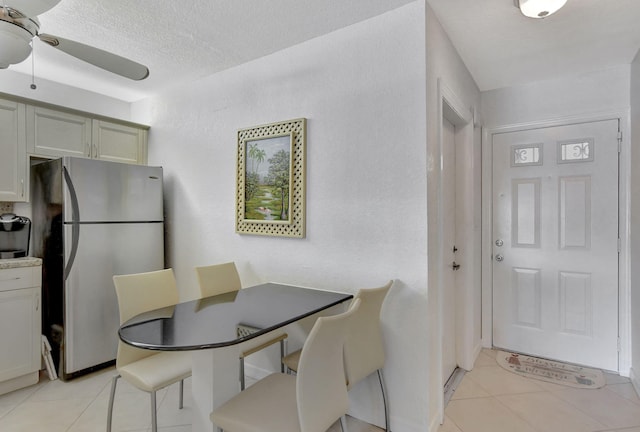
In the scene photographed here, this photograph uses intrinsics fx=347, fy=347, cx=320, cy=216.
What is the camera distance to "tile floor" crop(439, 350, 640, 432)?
2.10 meters

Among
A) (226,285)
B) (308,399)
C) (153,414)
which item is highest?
(226,285)

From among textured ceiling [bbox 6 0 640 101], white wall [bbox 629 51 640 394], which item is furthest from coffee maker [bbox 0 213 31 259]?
white wall [bbox 629 51 640 394]

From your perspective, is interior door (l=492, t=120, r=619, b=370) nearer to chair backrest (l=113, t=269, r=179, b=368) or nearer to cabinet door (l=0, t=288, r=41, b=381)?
chair backrest (l=113, t=269, r=179, b=368)

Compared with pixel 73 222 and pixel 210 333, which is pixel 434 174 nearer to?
pixel 210 333

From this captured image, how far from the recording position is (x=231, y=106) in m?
2.91

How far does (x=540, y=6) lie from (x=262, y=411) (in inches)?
91.4

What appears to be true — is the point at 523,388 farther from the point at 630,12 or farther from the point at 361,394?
the point at 630,12

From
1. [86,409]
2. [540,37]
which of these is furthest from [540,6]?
[86,409]

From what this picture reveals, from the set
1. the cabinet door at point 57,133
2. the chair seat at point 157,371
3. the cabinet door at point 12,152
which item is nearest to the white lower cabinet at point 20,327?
the cabinet door at point 12,152

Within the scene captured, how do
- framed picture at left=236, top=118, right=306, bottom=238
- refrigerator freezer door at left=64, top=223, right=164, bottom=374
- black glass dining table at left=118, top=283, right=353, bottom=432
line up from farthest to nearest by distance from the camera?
refrigerator freezer door at left=64, top=223, right=164, bottom=374 → framed picture at left=236, top=118, right=306, bottom=238 → black glass dining table at left=118, top=283, right=353, bottom=432

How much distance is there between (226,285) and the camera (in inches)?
99.2

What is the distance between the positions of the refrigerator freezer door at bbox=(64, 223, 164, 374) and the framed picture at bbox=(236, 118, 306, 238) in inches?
41.2

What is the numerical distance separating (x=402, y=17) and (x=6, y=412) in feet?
11.6

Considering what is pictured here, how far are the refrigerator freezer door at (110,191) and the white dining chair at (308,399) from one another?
6.85ft
